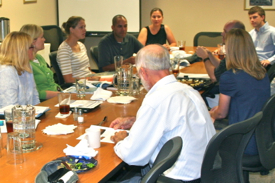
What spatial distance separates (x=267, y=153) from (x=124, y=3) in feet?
17.0

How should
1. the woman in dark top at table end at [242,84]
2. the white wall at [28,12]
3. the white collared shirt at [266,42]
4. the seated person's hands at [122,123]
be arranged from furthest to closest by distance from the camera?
the white wall at [28,12]
the white collared shirt at [266,42]
the woman in dark top at table end at [242,84]
the seated person's hands at [122,123]

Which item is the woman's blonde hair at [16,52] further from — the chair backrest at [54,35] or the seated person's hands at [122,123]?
the chair backrest at [54,35]

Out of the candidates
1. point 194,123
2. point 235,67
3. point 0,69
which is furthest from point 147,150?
point 0,69

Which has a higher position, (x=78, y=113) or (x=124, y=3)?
(x=124, y=3)

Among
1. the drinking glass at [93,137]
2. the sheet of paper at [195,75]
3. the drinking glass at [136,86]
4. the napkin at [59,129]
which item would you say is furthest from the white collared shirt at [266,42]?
the drinking glass at [93,137]

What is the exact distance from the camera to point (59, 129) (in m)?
1.97

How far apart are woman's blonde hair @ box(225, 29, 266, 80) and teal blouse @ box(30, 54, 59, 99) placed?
5.71 ft

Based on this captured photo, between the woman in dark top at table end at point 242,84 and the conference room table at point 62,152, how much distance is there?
2.20 ft

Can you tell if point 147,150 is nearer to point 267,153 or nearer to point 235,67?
point 267,153

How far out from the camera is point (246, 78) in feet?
7.88

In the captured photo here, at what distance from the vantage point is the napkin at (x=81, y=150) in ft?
5.29

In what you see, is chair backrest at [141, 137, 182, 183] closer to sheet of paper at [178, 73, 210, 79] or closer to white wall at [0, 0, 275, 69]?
sheet of paper at [178, 73, 210, 79]

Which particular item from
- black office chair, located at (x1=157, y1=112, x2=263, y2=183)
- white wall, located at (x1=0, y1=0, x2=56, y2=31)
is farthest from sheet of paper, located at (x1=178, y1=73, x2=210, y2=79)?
white wall, located at (x1=0, y1=0, x2=56, y2=31)

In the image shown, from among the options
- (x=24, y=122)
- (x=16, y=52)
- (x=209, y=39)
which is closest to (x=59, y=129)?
(x=24, y=122)
